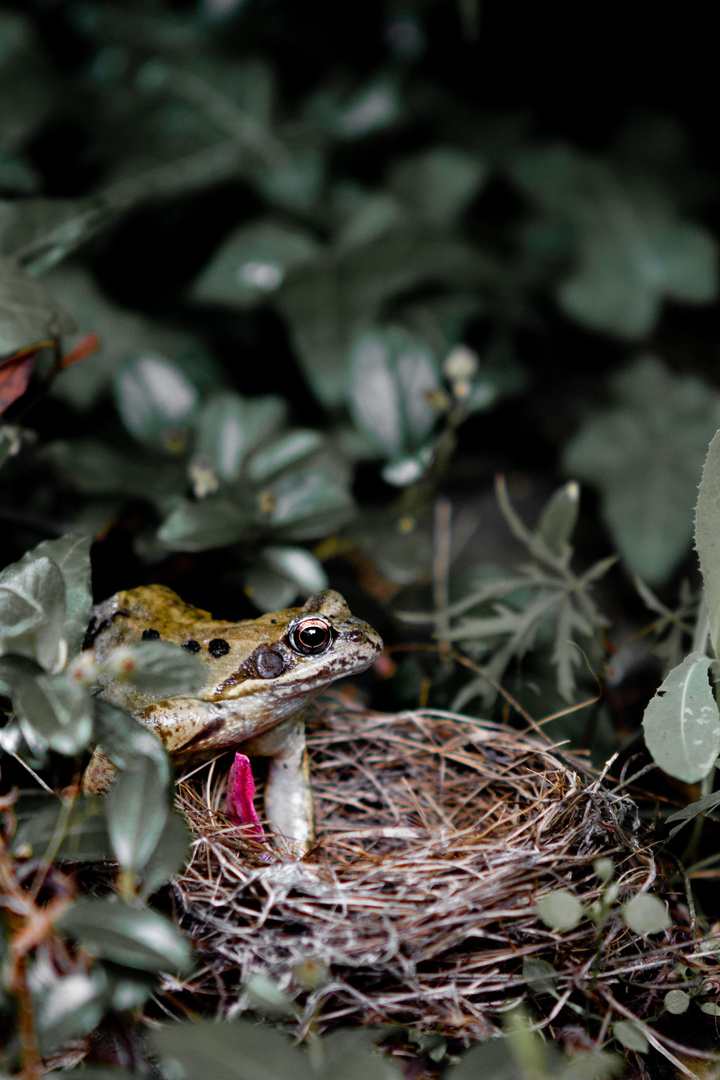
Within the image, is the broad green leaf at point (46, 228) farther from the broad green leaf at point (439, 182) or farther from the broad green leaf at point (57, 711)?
the broad green leaf at point (439, 182)

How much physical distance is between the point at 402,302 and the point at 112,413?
0.77 metres

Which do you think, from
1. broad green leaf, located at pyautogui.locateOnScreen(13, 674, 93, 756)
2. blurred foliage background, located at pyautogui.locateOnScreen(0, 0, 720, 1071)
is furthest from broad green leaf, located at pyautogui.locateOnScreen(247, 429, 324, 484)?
broad green leaf, located at pyautogui.locateOnScreen(13, 674, 93, 756)

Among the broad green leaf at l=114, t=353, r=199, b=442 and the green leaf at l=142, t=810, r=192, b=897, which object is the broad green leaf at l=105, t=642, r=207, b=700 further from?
the broad green leaf at l=114, t=353, r=199, b=442

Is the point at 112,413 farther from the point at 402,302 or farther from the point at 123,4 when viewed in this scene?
the point at 123,4

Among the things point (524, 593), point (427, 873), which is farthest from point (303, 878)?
point (524, 593)

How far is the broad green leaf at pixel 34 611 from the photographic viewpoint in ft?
2.97

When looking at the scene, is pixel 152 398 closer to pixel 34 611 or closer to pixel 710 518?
pixel 34 611

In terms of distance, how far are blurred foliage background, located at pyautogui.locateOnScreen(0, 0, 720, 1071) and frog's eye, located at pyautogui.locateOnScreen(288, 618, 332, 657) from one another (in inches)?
6.0

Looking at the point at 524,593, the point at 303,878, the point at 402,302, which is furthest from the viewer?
the point at 402,302

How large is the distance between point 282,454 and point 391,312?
0.68 metres

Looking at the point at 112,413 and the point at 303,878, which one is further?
the point at 112,413

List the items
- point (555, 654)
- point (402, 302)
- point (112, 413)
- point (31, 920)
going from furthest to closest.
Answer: point (402, 302)
point (112, 413)
point (555, 654)
point (31, 920)

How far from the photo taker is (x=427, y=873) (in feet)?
3.47

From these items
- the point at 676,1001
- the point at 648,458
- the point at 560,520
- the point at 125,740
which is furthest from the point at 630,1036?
the point at 648,458
